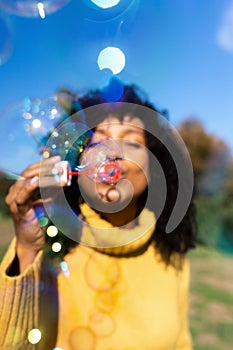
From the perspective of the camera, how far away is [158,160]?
3.59 feet

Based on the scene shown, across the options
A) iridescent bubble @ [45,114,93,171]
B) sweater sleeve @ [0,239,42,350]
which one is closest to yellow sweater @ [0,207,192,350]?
sweater sleeve @ [0,239,42,350]

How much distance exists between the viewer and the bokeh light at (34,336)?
747 millimetres

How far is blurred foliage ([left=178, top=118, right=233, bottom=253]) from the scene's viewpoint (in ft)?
15.9

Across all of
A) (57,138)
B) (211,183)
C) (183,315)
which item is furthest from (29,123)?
(211,183)

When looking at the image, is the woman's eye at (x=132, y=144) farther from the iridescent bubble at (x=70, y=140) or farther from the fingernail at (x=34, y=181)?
the fingernail at (x=34, y=181)

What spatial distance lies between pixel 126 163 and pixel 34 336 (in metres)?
0.40

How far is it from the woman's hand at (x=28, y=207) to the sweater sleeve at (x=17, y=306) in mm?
18

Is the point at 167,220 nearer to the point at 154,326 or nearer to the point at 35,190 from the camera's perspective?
the point at 154,326

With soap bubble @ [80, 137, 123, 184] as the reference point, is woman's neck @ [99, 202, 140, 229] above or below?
below

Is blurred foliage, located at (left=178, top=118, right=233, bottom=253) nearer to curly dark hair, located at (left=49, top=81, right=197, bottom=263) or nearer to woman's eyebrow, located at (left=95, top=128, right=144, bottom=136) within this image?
curly dark hair, located at (left=49, top=81, right=197, bottom=263)

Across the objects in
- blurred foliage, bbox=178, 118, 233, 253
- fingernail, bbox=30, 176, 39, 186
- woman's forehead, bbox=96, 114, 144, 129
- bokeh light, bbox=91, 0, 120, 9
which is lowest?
fingernail, bbox=30, 176, 39, 186

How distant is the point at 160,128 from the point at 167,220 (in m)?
0.23

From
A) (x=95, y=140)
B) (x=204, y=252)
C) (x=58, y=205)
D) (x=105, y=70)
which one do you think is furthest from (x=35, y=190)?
(x=204, y=252)

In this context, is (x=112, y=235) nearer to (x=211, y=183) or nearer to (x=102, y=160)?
(x=102, y=160)
